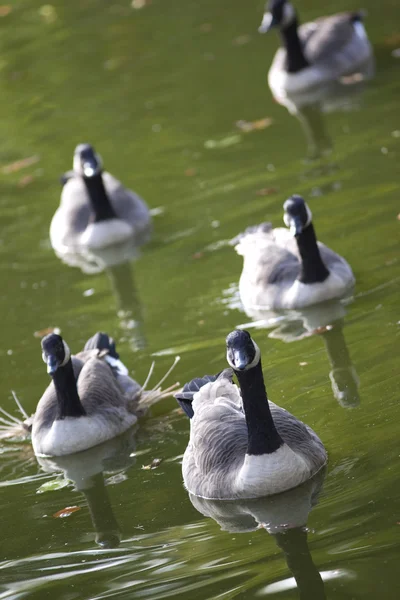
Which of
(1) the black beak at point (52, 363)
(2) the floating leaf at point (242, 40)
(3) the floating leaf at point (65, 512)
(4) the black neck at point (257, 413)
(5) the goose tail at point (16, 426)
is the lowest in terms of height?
(2) the floating leaf at point (242, 40)

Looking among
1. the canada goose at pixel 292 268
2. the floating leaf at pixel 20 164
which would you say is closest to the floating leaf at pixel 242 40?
the floating leaf at pixel 20 164

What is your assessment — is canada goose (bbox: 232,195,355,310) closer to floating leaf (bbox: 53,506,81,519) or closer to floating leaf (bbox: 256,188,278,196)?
floating leaf (bbox: 256,188,278,196)

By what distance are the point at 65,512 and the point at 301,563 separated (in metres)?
2.49

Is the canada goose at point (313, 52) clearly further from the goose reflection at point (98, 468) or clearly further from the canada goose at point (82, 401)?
the goose reflection at point (98, 468)

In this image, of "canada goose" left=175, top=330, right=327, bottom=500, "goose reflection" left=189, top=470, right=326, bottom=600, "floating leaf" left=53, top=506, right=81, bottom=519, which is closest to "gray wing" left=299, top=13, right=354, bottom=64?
"canada goose" left=175, top=330, right=327, bottom=500

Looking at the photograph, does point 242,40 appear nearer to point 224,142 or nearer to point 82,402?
point 224,142

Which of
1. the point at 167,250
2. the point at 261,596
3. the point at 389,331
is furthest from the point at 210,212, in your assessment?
the point at 261,596

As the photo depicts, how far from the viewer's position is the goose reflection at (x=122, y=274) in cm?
1271

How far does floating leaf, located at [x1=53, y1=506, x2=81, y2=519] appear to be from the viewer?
923 centimetres

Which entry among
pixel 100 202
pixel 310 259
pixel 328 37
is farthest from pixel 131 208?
pixel 328 37

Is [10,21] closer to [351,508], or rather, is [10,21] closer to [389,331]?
[389,331]

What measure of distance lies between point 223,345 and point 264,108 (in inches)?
303

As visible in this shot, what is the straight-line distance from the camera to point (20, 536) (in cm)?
902

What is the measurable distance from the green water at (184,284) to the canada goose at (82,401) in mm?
202
